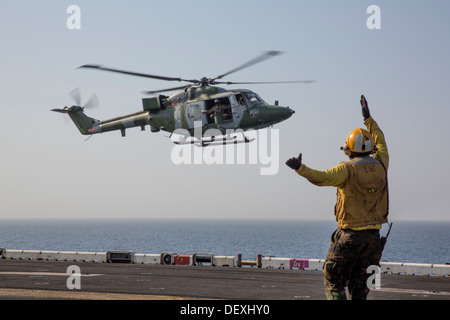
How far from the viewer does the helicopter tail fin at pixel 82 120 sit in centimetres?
3434

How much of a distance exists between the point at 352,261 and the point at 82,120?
29267 mm

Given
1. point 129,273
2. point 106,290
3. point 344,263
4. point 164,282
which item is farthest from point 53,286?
point 344,263

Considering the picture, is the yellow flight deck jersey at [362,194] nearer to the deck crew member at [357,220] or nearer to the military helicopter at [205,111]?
the deck crew member at [357,220]

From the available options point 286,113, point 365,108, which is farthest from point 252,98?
point 365,108

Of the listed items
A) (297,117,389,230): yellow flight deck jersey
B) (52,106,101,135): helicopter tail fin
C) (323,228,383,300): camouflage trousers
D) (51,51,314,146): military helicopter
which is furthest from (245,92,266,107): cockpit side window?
(323,228,383,300): camouflage trousers

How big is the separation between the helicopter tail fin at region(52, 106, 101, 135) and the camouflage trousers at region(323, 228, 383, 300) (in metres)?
27.3

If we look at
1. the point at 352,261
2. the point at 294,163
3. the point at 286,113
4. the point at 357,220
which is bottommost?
the point at 352,261

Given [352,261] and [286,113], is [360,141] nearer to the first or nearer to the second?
[352,261]

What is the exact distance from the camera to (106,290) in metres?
18.0

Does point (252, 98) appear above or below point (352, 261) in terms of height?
above

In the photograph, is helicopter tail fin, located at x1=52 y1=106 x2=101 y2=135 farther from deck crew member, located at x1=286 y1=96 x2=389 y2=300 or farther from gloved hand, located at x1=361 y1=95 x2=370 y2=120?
deck crew member, located at x1=286 y1=96 x2=389 y2=300

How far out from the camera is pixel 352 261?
8133mm

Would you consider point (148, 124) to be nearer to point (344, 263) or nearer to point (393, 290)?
point (393, 290)
